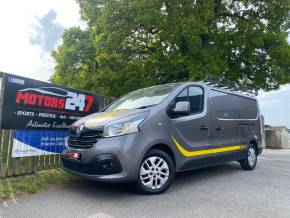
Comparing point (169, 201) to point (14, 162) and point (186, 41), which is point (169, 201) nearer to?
point (14, 162)

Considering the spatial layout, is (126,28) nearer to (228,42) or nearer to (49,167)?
(228,42)

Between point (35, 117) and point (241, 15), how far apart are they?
1524 cm

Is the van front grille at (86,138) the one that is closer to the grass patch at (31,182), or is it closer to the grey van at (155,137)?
the grey van at (155,137)

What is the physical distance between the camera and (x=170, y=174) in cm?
535

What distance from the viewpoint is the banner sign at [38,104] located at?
6125mm

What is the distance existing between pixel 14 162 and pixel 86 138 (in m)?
2.13

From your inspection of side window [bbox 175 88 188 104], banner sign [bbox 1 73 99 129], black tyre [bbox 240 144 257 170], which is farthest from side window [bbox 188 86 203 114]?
banner sign [bbox 1 73 99 129]

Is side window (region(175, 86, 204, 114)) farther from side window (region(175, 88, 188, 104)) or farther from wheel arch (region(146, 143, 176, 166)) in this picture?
wheel arch (region(146, 143, 176, 166))

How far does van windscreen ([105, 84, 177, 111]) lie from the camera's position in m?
5.76

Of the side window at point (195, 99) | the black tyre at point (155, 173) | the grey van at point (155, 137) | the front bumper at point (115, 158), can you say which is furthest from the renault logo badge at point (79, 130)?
the side window at point (195, 99)

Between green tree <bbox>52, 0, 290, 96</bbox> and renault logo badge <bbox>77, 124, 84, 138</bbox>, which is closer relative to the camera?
renault logo badge <bbox>77, 124, 84, 138</bbox>

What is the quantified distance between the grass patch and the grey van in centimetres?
67

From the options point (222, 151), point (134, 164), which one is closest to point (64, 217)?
point (134, 164)

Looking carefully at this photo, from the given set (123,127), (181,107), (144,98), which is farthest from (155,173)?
(144,98)
